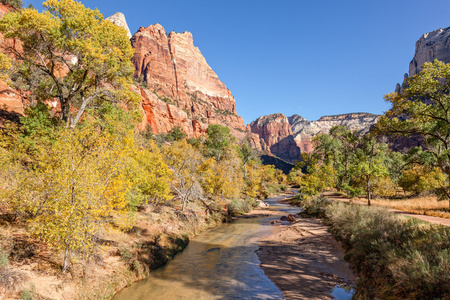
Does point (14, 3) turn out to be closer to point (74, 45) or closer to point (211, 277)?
point (74, 45)

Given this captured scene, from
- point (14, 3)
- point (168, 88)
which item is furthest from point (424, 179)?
point (168, 88)

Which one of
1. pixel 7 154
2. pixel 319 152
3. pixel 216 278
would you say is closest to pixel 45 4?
pixel 7 154

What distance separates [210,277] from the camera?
12.3m

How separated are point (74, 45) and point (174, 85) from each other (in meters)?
130

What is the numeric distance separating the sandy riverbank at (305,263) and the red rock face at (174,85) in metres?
71.0

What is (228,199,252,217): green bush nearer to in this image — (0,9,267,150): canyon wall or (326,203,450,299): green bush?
(326,203,450,299): green bush

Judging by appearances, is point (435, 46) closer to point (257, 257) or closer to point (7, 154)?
point (257, 257)

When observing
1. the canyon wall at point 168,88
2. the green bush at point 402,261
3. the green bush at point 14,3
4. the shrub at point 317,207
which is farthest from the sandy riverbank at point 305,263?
the green bush at point 14,3

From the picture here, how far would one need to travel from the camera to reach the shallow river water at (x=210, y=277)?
10.4 meters

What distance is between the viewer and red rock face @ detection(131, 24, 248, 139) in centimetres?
9356

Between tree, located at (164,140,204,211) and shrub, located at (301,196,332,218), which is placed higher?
tree, located at (164,140,204,211)

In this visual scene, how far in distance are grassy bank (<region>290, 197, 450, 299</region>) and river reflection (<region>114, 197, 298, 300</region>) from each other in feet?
14.3

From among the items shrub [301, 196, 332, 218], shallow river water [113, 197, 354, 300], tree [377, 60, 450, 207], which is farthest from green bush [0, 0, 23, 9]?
shrub [301, 196, 332, 218]

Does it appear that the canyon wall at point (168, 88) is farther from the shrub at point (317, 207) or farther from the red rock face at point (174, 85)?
the shrub at point (317, 207)
